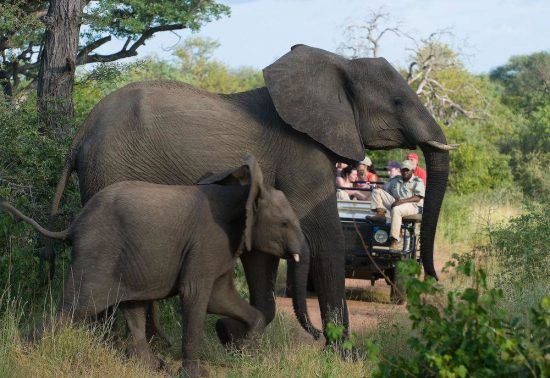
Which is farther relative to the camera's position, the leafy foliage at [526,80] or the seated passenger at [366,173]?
the leafy foliage at [526,80]

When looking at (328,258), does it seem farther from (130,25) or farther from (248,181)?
(130,25)

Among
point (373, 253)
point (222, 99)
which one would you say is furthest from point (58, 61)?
point (373, 253)

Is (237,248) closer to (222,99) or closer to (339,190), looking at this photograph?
(222,99)

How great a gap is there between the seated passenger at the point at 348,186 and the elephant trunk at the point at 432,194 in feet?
13.6

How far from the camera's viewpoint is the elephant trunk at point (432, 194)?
890cm

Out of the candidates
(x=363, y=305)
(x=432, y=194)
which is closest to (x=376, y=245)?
(x=363, y=305)

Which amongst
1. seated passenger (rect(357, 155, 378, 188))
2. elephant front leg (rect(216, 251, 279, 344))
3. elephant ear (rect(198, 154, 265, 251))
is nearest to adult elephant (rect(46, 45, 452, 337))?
elephant front leg (rect(216, 251, 279, 344))

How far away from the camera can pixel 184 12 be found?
62.6 ft

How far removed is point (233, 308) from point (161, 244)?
0.80 meters

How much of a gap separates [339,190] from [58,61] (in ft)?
14.9

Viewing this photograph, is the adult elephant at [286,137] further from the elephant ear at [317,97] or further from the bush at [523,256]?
the bush at [523,256]

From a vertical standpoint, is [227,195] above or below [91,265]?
above

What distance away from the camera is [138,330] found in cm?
769

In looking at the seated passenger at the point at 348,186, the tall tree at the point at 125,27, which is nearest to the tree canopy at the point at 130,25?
the tall tree at the point at 125,27
